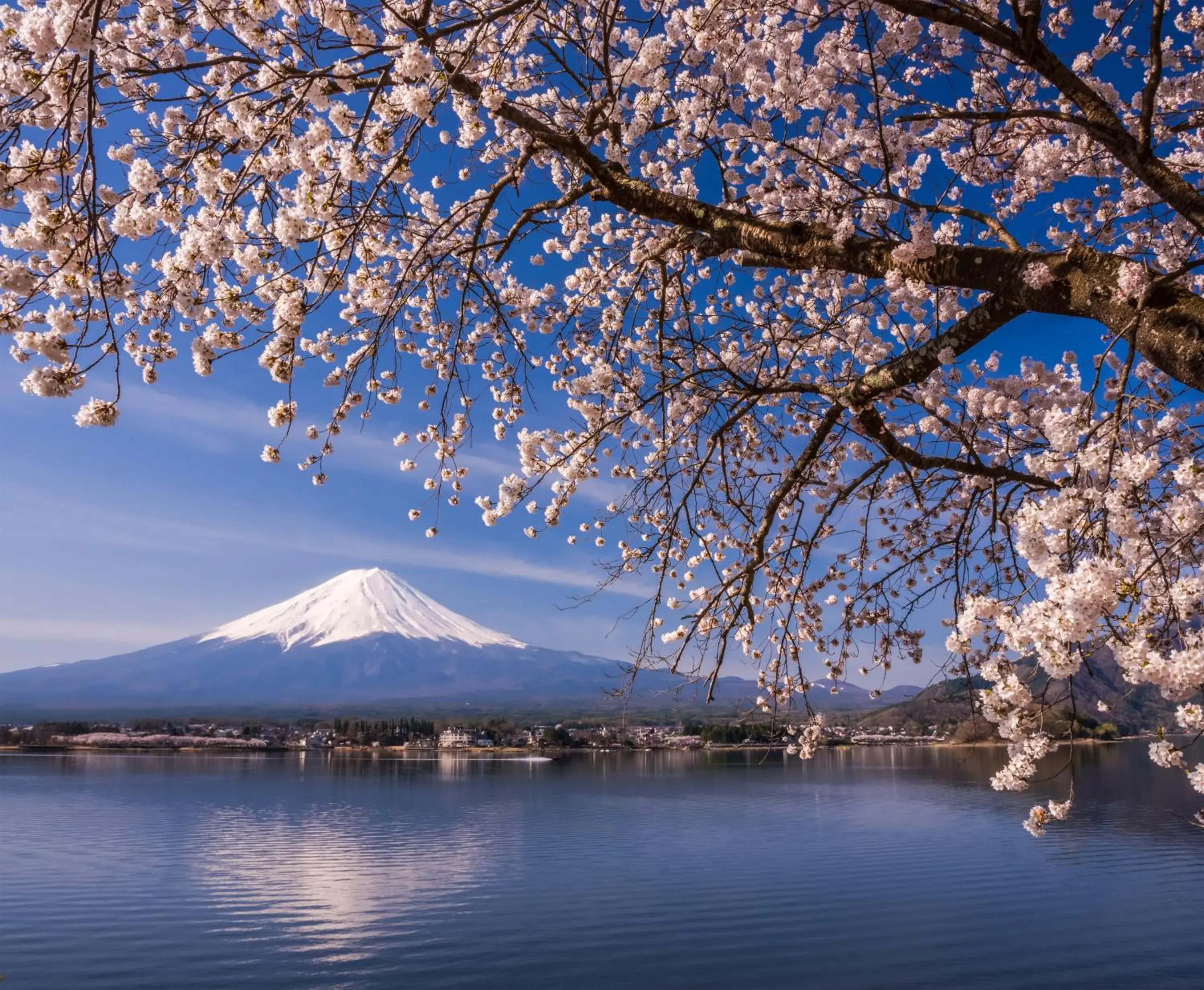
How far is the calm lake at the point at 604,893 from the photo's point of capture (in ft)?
35.1

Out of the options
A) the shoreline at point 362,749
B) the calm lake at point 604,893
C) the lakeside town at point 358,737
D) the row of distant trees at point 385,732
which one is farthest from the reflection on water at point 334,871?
the row of distant trees at point 385,732

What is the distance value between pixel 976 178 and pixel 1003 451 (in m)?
1.94

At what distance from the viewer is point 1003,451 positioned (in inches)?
189

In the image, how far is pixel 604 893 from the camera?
14906mm

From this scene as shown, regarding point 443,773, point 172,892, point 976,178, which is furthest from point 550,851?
point 443,773

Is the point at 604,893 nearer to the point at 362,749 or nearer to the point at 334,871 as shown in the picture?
the point at 334,871

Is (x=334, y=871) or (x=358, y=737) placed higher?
(x=334, y=871)

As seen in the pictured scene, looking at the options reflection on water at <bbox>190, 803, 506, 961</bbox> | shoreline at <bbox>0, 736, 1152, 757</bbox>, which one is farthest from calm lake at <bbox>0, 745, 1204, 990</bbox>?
shoreline at <bbox>0, 736, 1152, 757</bbox>

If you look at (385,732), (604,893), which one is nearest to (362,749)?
(385,732)

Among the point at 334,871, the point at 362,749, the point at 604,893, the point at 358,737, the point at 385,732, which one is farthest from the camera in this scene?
the point at 385,732

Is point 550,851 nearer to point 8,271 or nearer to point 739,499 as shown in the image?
point 739,499

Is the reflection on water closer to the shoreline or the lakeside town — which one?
the lakeside town

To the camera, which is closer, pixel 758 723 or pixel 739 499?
pixel 758 723

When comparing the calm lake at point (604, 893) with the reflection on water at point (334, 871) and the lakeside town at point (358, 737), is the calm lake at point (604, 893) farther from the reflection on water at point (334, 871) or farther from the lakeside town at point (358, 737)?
the lakeside town at point (358, 737)
